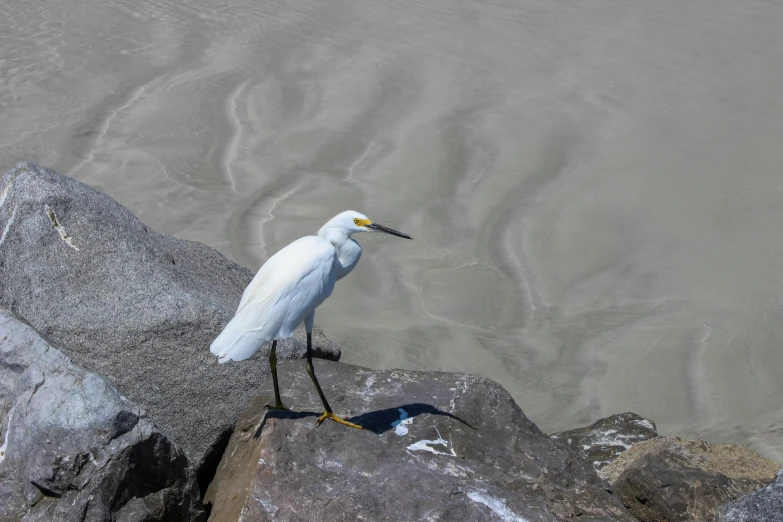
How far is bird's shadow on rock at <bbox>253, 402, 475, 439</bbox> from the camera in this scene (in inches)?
157

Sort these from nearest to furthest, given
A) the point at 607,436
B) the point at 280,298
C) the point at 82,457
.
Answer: the point at 82,457
the point at 280,298
the point at 607,436

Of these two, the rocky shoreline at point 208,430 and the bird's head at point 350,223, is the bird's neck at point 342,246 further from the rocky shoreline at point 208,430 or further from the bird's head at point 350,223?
the rocky shoreline at point 208,430

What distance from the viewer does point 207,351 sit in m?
4.30

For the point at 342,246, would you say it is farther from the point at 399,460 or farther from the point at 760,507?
the point at 760,507

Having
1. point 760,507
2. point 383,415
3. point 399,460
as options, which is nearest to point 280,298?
point 383,415

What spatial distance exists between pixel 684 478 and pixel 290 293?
6.37ft

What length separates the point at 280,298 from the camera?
3914 millimetres

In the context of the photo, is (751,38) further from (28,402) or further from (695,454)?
(28,402)

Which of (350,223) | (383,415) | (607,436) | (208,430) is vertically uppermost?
(350,223)

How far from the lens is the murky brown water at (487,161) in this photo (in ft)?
21.2

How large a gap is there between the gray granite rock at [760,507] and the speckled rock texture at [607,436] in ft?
4.43

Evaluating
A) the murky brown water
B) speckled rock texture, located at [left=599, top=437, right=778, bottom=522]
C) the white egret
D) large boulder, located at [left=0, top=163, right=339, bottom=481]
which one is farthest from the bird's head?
the murky brown water

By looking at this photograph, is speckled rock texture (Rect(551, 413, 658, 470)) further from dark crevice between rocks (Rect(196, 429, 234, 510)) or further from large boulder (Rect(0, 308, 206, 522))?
large boulder (Rect(0, 308, 206, 522))

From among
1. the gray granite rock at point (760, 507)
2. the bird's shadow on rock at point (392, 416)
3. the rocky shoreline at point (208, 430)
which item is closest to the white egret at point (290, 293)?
the bird's shadow on rock at point (392, 416)
